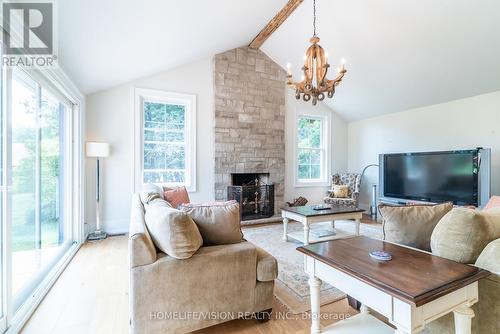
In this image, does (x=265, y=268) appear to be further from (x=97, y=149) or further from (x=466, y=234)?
(x=97, y=149)

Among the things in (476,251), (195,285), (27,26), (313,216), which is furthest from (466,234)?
(27,26)

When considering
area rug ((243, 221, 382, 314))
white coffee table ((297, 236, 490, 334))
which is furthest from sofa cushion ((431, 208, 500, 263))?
area rug ((243, 221, 382, 314))

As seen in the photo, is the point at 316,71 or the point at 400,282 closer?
the point at 400,282

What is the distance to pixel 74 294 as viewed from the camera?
7.34 feet

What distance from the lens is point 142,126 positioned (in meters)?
4.39

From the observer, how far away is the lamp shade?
3.71 meters

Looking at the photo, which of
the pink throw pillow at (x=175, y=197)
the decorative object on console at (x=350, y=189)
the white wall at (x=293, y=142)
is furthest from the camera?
the white wall at (x=293, y=142)

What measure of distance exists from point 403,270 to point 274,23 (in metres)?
4.46

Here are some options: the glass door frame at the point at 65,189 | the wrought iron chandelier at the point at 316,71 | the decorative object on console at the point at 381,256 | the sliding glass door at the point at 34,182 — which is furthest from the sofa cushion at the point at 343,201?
the sliding glass door at the point at 34,182

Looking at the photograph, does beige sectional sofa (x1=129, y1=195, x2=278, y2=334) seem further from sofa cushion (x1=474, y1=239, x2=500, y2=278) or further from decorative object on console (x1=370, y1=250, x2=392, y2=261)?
sofa cushion (x1=474, y1=239, x2=500, y2=278)

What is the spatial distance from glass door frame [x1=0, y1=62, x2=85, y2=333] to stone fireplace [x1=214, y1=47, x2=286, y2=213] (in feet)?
7.32

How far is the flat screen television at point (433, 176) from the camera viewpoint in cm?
366

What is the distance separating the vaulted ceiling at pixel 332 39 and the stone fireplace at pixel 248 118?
1.52 feet

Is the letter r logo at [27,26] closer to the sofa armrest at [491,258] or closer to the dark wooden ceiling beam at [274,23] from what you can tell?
the sofa armrest at [491,258]
